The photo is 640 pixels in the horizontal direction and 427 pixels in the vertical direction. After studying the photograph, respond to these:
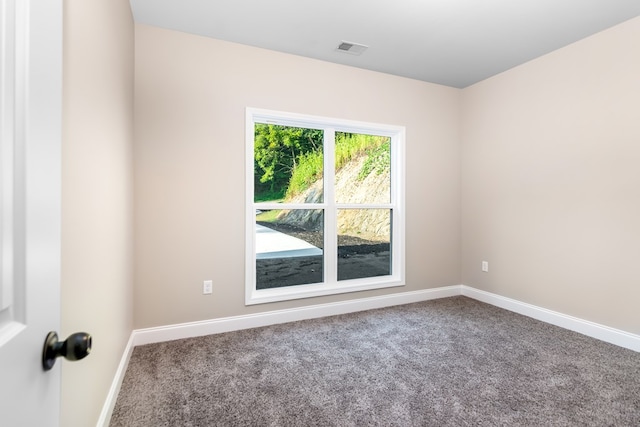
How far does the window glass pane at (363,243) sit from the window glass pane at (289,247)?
0.86 ft

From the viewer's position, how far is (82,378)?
128 centimetres

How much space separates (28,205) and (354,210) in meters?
3.16

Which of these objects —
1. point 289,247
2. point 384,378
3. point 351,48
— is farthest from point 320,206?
point 384,378

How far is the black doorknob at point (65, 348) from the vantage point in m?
0.59

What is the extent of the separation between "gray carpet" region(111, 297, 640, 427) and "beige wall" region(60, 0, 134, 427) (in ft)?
1.31

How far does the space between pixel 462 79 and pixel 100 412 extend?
430 centimetres

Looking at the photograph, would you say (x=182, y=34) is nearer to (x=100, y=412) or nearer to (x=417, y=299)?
(x=100, y=412)

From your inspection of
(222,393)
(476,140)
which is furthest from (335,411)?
(476,140)

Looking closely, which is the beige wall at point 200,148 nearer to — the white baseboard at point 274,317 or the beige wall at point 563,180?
the white baseboard at point 274,317

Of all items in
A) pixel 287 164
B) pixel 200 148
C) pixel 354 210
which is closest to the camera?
pixel 200 148

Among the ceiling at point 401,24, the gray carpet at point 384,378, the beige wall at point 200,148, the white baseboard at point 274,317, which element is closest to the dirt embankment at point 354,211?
the beige wall at point 200,148

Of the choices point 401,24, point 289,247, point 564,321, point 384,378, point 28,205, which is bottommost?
point 384,378

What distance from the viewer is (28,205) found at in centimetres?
53

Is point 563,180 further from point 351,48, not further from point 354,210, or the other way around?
point 351,48
